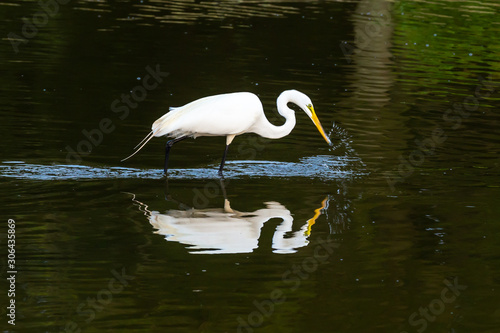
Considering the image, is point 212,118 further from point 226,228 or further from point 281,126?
point 226,228

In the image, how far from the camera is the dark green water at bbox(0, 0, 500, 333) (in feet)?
25.5

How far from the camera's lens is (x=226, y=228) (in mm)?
10008

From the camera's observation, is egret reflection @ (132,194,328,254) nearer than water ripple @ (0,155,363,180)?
Yes

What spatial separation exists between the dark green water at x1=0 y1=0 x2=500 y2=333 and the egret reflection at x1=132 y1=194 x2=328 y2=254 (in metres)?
0.03

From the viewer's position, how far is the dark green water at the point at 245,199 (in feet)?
25.5

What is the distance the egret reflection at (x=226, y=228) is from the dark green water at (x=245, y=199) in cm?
3

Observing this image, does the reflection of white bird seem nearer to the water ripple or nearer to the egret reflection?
the water ripple

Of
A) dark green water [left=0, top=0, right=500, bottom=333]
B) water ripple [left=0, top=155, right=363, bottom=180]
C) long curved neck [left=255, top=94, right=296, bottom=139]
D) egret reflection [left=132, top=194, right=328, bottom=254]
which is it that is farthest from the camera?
long curved neck [left=255, top=94, right=296, bottom=139]

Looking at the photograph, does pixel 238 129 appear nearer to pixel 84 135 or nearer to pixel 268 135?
pixel 268 135

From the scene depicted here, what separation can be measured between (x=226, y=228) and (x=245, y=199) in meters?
1.56

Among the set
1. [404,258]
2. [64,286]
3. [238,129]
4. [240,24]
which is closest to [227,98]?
[238,129]

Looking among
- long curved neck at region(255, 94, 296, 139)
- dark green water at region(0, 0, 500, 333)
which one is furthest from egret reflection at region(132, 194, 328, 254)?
long curved neck at region(255, 94, 296, 139)

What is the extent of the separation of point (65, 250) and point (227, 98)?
4.43 metres

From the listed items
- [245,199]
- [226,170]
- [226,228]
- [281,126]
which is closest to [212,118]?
[226,170]
